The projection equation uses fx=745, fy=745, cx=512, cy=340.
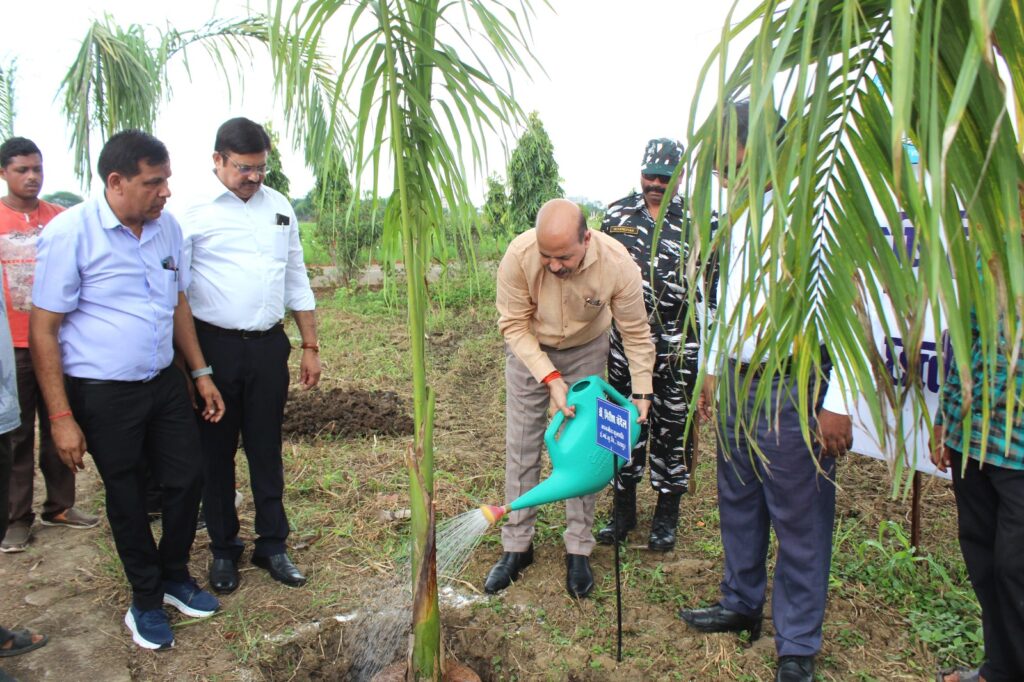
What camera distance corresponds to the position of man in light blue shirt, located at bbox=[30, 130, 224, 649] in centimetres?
273

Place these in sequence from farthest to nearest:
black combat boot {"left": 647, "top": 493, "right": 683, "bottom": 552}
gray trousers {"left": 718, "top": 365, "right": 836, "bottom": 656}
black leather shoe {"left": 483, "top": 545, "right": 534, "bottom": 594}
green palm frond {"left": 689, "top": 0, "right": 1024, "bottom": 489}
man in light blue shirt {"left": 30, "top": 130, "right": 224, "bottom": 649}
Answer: black combat boot {"left": 647, "top": 493, "right": 683, "bottom": 552} < black leather shoe {"left": 483, "top": 545, "right": 534, "bottom": 594} < man in light blue shirt {"left": 30, "top": 130, "right": 224, "bottom": 649} < gray trousers {"left": 718, "top": 365, "right": 836, "bottom": 656} < green palm frond {"left": 689, "top": 0, "right": 1024, "bottom": 489}

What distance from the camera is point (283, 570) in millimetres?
3484

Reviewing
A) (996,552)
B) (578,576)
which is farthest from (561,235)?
(996,552)

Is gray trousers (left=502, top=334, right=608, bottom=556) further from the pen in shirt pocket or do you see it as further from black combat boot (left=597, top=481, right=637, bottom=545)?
the pen in shirt pocket

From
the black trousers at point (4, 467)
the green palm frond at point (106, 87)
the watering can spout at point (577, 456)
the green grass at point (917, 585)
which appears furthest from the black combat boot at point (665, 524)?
the green palm frond at point (106, 87)

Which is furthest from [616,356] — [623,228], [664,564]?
[664,564]

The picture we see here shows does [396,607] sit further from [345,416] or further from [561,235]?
[345,416]

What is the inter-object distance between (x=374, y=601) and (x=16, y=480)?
204 cm

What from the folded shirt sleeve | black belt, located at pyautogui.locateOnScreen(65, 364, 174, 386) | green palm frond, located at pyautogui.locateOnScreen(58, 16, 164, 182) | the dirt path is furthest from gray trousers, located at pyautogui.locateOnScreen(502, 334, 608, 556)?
green palm frond, located at pyautogui.locateOnScreen(58, 16, 164, 182)

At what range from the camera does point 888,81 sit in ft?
4.37

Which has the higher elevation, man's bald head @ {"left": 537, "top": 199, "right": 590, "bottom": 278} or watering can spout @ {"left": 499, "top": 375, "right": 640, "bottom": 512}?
man's bald head @ {"left": 537, "top": 199, "right": 590, "bottom": 278}

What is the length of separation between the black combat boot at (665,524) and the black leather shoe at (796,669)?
1062 mm

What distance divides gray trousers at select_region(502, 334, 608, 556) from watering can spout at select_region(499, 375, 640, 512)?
428 millimetres

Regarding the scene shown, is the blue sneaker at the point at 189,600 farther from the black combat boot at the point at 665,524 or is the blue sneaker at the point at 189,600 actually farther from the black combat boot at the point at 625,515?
the black combat boot at the point at 665,524
